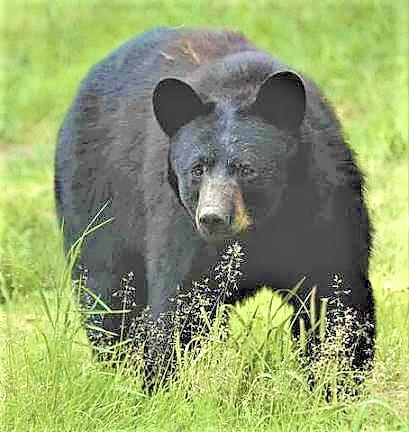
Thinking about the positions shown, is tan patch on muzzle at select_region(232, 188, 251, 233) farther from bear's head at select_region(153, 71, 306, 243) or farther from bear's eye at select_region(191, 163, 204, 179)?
bear's eye at select_region(191, 163, 204, 179)

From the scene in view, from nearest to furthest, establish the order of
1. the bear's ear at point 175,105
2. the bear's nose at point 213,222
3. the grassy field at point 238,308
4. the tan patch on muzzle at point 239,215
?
1. the bear's nose at point 213,222
2. the tan patch on muzzle at point 239,215
3. the grassy field at point 238,308
4. the bear's ear at point 175,105

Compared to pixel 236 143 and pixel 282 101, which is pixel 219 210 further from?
pixel 282 101

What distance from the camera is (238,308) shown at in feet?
22.9

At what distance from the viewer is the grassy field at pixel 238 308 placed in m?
5.42

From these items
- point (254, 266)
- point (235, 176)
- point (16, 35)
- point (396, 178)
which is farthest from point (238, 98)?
point (16, 35)

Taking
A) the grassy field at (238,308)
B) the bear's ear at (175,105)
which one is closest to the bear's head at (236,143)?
the bear's ear at (175,105)

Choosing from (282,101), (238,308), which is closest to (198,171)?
(282,101)

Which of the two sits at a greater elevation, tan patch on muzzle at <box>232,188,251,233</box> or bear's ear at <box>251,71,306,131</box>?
bear's ear at <box>251,71,306,131</box>

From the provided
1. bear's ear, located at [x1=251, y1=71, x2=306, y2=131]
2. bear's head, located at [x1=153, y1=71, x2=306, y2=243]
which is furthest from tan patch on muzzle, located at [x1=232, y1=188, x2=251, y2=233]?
bear's ear, located at [x1=251, y1=71, x2=306, y2=131]

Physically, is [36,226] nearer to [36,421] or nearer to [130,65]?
[130,65]

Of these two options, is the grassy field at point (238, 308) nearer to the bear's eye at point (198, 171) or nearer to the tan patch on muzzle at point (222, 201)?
the tan patch on muzzle at point (222, 201)

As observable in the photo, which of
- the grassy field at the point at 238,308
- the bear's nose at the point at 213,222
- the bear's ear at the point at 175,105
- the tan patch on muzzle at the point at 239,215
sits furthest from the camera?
the bear's ear at the point at 175,105

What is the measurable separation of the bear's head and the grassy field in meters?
0.58

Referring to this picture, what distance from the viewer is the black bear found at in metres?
5.45
